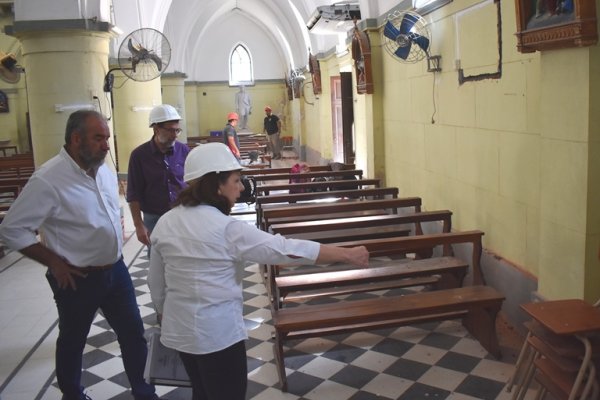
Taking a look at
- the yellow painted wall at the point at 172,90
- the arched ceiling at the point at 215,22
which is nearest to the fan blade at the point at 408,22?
the arched ceiling at the point at 215,22

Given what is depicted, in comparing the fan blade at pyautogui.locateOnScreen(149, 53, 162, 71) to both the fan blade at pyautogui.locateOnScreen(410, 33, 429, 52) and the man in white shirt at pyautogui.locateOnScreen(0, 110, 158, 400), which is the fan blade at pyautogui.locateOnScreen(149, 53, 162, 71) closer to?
the fan blade at pyautogui.locateOnScreen(410, 33, 429, 52)

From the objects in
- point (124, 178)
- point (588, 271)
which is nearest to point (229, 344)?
point (588, 271)

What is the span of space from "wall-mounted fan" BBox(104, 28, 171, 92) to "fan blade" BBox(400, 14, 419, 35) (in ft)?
13.4

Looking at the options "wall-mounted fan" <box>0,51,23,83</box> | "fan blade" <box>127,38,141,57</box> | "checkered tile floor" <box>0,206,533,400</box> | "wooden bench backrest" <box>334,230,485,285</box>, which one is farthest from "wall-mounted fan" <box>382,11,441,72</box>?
"wall-mounted fan" <box>0,51,23,83</box>

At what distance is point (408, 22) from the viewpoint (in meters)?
5.86

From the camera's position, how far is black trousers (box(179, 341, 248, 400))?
7.27 feet

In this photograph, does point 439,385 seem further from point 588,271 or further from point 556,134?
point 556,134

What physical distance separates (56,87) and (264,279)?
12.3 ft

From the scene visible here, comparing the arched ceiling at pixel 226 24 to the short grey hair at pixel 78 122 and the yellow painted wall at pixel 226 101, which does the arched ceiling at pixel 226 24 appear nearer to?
the yellow painted wall at pixel 226 101

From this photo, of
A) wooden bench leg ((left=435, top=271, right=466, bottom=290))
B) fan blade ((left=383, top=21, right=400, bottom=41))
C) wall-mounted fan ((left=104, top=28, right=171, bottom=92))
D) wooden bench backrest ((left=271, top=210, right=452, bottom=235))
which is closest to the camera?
wooden bench leg ((left=435, top=271, right=466, bottom=290))

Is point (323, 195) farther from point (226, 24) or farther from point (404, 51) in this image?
point (226, 24)

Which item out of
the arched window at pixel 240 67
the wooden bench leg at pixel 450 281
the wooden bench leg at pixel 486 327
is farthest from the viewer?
the arched window at pixel 240 67

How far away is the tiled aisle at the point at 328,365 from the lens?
3494 mm

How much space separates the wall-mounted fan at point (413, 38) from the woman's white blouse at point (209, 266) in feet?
13.0
